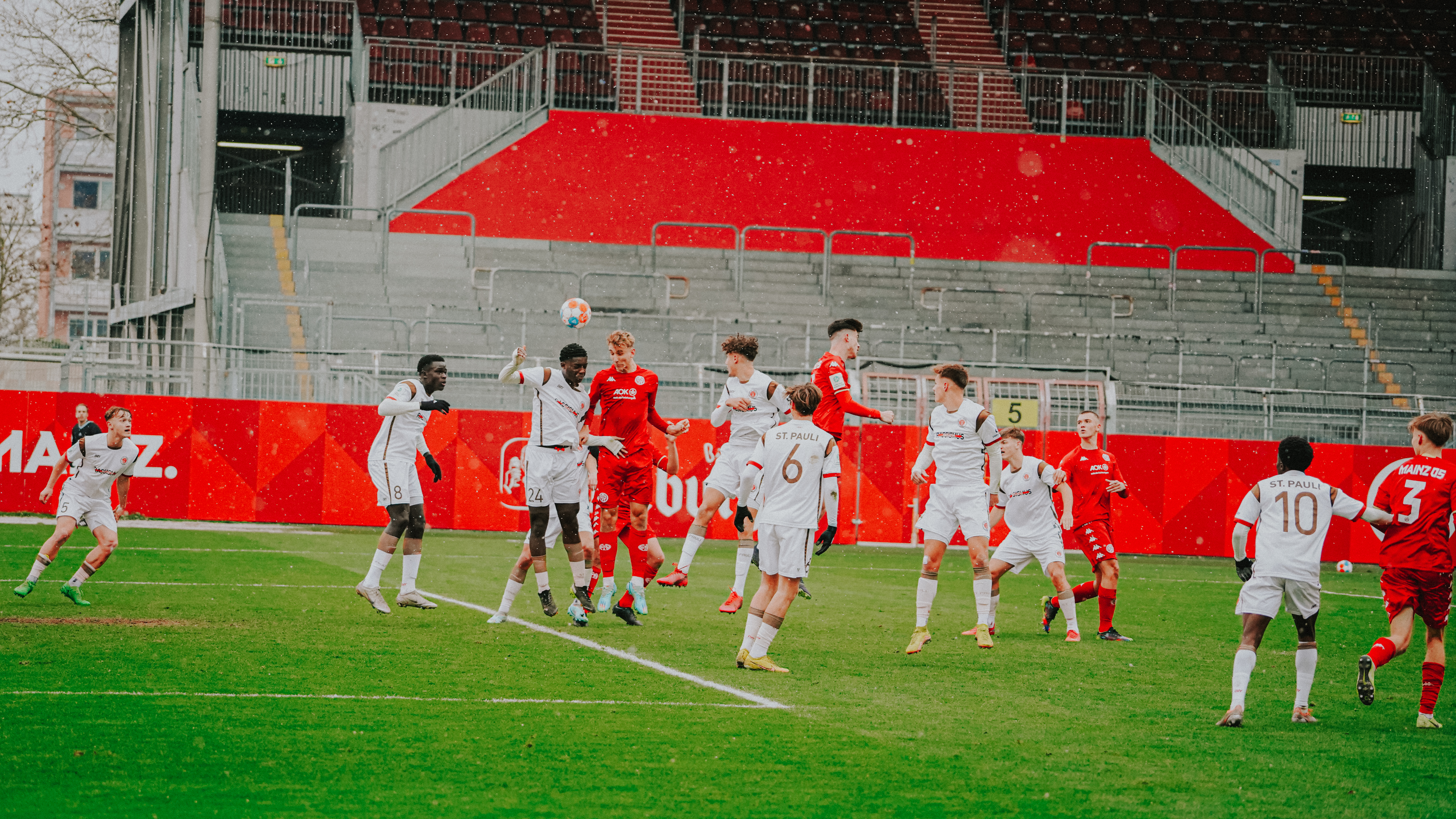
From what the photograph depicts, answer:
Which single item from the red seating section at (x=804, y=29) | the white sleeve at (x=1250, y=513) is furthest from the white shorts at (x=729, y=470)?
the red seating section at (x=804, y=29)

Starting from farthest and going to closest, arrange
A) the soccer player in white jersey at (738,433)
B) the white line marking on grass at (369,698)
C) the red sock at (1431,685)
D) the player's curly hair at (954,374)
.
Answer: the soccer player in white jersey at (738,433), the player's curly hair at (954,374), the red sock at (1431,685), the white line marking on grass at (369,698)

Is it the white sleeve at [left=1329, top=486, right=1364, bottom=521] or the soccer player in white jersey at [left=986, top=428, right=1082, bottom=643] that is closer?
the white sleeve at [left=1329, top=486, right=1364, bottom=521]

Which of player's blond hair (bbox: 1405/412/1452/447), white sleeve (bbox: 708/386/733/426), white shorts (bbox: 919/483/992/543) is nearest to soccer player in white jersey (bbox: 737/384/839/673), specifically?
white shorts (bbox: 919/483/992/543)

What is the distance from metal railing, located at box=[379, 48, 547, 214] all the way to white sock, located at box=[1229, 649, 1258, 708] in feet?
77.1

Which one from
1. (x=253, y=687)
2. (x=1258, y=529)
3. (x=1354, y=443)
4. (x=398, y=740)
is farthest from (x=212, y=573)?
(x=1354, y=443)

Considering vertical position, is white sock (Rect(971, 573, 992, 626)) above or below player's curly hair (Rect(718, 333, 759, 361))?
below

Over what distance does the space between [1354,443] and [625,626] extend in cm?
1609

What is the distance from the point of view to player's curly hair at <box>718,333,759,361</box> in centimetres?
1259

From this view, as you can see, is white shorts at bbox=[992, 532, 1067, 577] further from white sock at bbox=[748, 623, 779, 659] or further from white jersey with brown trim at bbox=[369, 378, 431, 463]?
white jersey with brown trim at bbox=[369, 378, 431, 463]

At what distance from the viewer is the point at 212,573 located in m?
14.7

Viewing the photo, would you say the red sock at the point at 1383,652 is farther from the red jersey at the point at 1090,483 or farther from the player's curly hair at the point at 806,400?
the red jersey at the point at 1090,483

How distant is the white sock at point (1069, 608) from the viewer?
12117 mm

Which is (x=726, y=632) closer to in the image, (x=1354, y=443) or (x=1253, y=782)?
(x=1253, y=782)

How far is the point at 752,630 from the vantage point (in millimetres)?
9617
